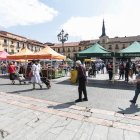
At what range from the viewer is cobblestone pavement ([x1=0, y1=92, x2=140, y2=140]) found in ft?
15.1

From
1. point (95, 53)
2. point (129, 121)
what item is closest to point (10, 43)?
point (95, 53)

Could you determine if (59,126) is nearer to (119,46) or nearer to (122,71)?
(122,71)

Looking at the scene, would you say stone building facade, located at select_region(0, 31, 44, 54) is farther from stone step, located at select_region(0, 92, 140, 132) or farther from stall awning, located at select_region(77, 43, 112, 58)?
stone step, located at select_region(0, 92, 140, 132)

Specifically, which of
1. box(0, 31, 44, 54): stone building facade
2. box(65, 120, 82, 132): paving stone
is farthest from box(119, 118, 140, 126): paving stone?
box(0, 31, 44, 54): stone building facade

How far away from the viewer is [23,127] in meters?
5.12

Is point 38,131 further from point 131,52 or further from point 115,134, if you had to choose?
point 131,52

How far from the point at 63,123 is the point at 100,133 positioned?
1143mm

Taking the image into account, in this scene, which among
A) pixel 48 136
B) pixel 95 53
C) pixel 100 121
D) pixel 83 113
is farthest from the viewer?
pixel 95 53

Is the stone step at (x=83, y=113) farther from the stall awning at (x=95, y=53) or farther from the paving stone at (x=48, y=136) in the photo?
the stall awning at (x=95, y=53)

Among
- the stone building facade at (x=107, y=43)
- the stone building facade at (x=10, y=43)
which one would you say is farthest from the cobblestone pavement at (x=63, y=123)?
the stone building facade at (x=107, y=43)

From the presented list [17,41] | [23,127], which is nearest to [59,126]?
[23,127]

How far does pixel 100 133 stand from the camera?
15.5 ft

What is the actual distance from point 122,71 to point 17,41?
147ft

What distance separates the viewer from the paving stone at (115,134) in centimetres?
446
